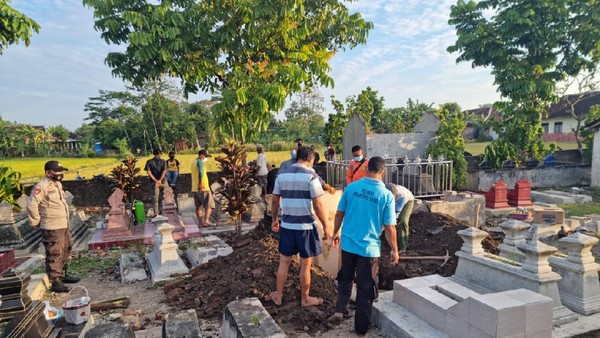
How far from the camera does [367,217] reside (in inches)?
138

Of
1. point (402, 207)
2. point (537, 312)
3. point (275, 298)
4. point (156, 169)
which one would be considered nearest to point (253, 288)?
point (275, 298)

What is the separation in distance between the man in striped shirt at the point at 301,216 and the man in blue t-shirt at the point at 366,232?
0.40 m

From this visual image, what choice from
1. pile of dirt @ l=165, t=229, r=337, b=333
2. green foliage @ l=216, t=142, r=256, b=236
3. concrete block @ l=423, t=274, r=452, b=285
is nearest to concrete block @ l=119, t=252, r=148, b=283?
pile of dirt @ l=165, t=229, r=337, b=333

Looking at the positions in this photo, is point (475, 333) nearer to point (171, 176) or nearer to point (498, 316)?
point (498, 316)

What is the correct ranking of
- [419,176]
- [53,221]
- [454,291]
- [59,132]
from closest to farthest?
1. [454,291]
2. [53,221]
3. [419,176]
4. [59,132]

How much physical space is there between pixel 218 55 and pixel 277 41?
5.34 feet

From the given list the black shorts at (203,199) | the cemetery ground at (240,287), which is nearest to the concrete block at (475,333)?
the cemetery ground at (240,287)

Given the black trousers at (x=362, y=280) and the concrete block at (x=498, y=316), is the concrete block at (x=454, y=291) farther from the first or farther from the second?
the black trousers at (x=362, y=280)

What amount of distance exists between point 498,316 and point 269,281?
2537mm

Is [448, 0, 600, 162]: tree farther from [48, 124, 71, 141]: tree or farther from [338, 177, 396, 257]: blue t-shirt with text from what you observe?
[48, 124, 71, 141]: tree

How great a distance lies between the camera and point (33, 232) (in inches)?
290

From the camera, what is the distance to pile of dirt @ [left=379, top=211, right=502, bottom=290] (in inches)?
199

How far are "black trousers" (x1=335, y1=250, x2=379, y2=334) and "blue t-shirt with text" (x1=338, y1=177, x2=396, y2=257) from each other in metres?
0.09

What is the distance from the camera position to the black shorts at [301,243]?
12.7ft
